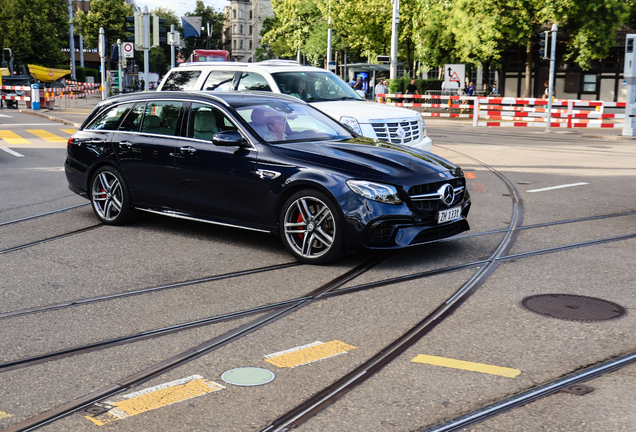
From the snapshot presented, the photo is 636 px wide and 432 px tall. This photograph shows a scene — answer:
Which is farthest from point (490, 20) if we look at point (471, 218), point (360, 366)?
point (360, 366)

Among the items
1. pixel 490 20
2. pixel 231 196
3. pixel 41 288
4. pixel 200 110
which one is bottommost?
pixel 41 288

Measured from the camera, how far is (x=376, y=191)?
21.9ft

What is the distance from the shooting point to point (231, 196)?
24.7ft

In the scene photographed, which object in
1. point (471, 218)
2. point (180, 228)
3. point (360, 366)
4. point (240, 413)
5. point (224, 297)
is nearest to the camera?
point (240, 413)

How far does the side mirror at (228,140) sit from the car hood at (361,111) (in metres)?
4.24

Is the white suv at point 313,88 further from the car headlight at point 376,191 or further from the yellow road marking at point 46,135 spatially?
the yellow road marking at point 46,135

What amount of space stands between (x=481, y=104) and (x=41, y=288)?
2782cm

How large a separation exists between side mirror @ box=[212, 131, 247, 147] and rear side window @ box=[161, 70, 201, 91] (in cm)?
601

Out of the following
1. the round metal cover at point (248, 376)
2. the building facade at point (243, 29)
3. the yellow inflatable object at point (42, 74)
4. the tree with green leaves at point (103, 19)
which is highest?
the building facade at point (243, 29)

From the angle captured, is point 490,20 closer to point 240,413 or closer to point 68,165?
point 68,165

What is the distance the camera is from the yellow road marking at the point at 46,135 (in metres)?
20.3

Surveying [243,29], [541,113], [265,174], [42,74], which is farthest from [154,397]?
[243,29]

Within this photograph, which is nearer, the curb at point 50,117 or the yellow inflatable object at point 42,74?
the curb at point 50,117

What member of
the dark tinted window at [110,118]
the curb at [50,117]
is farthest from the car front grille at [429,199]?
the curb at [50,117]
